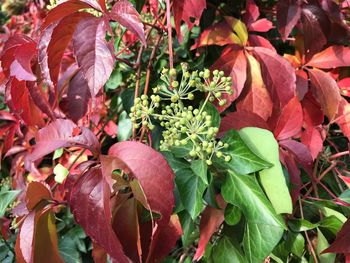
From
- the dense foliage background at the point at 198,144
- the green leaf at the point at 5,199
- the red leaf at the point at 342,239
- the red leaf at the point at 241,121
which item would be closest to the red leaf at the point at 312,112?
the dense foliage background at the point at 198,144

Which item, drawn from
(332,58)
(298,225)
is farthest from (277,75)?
(298,225)

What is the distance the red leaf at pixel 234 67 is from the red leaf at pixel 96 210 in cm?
31

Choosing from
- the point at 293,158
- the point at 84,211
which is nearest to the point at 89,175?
the point at 84,211

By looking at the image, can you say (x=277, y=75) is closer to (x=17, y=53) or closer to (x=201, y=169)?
(x=201, y=169)

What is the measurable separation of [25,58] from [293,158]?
496mm

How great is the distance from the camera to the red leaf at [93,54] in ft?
1.90

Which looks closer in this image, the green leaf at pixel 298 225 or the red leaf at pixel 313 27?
the green leaf at pixel 298 225

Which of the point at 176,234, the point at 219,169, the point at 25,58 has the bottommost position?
the point at 176,234

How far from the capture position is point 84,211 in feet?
1.91

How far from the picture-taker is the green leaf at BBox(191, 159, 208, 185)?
0.58 metres

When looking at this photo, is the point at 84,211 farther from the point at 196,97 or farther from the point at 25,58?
the point at 196,97

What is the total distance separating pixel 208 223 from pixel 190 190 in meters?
0.11

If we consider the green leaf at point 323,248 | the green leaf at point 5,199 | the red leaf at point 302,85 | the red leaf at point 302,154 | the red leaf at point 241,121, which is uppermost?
the red leaf at point 241,121

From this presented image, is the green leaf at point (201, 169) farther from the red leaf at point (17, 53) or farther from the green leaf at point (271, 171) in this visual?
the red leaf at point (17, 53)
